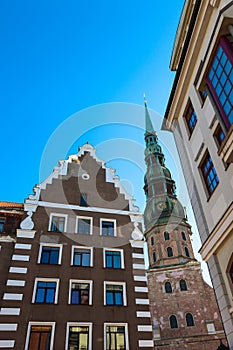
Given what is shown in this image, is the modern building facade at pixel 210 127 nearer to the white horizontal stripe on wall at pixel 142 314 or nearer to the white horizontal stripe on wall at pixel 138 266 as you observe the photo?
the white horizontal stripe on wall at pixel 138 266

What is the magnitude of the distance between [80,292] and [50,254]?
3280 millimetres

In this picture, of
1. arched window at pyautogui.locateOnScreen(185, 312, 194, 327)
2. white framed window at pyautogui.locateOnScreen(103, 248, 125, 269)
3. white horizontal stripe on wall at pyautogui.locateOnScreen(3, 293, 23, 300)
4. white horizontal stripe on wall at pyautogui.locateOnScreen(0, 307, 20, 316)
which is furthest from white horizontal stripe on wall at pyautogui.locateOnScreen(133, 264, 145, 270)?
arched window at pyautogui.locateOnScreen(185, 312, 194, 327)

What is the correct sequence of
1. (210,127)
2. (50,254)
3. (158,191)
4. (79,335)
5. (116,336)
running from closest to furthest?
(210,127) < (79,335) < (116,336) < (50,254) < (158,191)

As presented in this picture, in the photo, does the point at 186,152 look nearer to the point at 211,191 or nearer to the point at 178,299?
the point at 211,191

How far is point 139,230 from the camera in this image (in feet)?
75.5

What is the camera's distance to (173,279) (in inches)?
2083

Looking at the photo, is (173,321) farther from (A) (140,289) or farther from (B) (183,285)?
(A) (140,289)

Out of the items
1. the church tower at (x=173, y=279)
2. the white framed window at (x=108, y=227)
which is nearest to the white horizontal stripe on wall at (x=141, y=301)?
the white framed window at (x=108, y=227)

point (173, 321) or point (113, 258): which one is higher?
point (173, 321)

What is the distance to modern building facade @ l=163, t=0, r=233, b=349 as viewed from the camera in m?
11.4

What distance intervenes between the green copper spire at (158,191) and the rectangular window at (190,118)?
158 ft

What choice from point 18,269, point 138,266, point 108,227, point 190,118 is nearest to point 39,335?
point 18,269

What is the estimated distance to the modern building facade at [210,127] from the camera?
450 inches

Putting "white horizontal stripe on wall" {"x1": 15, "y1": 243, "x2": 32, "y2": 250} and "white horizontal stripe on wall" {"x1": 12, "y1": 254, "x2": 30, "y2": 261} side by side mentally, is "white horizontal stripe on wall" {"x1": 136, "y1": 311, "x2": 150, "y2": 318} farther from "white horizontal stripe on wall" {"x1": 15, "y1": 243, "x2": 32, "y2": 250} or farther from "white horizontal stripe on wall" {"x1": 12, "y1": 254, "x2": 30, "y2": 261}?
"white horizontal stripe on wall" {"x1": 15, "y1": 243, "x2": 32, "y2": 250}
